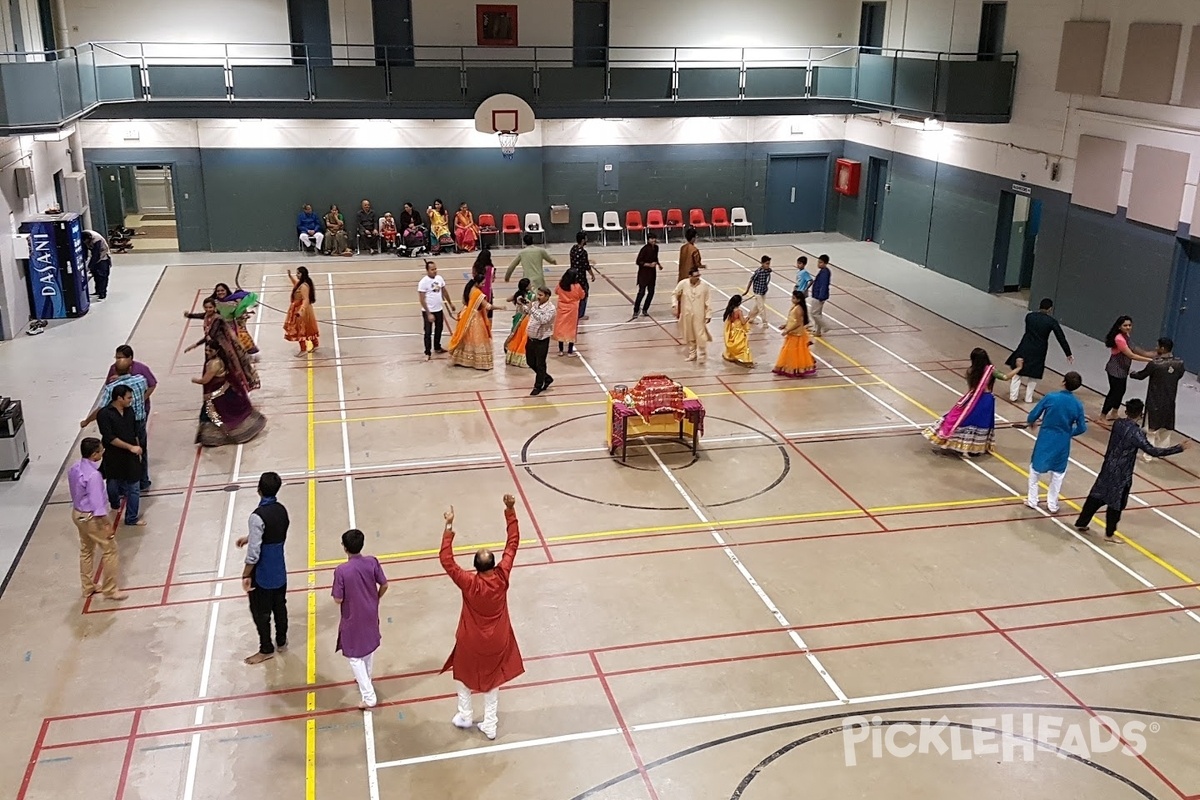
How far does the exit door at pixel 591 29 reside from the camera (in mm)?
28969

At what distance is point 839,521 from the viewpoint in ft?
42.0

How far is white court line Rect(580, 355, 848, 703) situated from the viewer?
9.69m

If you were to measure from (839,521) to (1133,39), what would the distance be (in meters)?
12.4

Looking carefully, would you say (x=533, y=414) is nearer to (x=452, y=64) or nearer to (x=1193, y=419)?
(x=1193, y=419)

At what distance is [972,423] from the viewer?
14.6 meters

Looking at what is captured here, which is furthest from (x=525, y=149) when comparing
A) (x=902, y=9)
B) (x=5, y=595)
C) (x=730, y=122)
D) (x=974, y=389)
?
(x=5, y=595)

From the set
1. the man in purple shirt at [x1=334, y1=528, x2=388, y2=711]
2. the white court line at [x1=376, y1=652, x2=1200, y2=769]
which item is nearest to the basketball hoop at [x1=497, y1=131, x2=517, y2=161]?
the man in purple shirt at [x1=334, y1=528, x2=388, y2=711]

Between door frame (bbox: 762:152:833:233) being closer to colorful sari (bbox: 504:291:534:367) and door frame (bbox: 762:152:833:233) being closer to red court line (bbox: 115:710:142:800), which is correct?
colorful sari (bbox: 504:291:534:367)

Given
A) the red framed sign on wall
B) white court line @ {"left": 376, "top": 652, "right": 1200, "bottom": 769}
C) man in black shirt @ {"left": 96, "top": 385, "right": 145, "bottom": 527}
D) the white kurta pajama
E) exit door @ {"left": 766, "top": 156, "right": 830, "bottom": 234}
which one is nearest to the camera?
white court line @ {"left": 376, "top": 652, "right": 1200, "bottom": 769}

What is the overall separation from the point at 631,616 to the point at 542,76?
1914cm

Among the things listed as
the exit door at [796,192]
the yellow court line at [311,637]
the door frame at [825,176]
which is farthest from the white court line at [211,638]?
the exit door at [796,192]

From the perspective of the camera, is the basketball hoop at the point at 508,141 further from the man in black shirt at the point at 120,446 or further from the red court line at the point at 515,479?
the man in black shirt at the point at 120,446

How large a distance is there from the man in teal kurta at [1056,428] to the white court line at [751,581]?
3.92m
